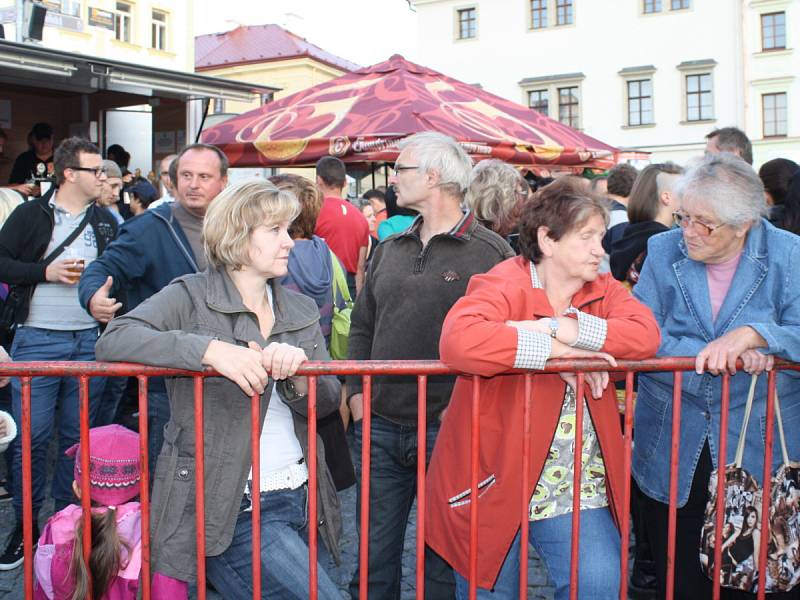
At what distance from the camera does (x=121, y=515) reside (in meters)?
2.76

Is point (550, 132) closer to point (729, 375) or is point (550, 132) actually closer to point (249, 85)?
point (249, 85)

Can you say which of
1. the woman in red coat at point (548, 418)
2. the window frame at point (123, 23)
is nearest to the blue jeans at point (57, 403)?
the woman in red coat at point (548, 418)

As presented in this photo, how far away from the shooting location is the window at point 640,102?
1480 inches

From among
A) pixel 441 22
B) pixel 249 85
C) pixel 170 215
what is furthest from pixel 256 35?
pixel 170 215

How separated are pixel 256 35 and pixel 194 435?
154ft

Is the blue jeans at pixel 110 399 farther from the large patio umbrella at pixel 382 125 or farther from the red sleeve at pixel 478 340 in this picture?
the large patio umbrella at pixel 382 125

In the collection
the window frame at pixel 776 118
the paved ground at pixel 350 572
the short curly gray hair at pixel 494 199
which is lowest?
the paved ground at pixel 350 572

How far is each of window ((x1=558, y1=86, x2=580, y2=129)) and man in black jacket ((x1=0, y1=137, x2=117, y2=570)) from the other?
36052mm

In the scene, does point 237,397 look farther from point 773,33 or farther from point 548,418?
point 773,33

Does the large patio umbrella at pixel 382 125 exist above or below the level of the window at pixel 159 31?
below

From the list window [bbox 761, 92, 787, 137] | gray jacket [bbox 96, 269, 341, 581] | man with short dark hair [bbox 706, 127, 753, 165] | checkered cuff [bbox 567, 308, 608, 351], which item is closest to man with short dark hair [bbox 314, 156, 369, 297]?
man with short dark hair [bbox 706, 127, 753, 165]

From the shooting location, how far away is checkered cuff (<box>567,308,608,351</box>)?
8.36 feet

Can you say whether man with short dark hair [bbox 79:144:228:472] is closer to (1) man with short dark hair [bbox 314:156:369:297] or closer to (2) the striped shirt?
(2) the striped shirt

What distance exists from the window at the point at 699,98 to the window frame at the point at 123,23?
75.7 feet
